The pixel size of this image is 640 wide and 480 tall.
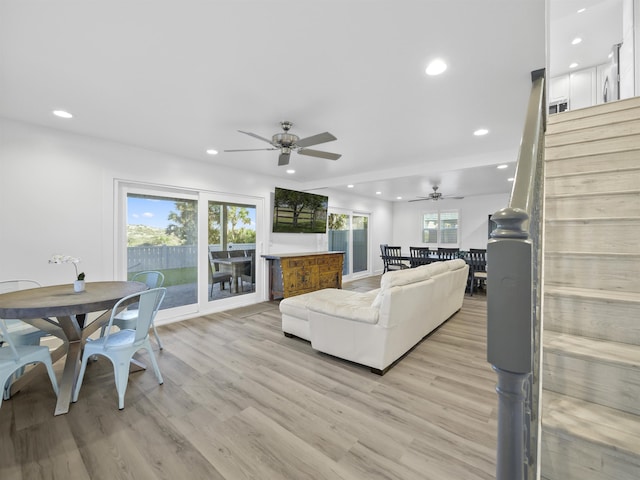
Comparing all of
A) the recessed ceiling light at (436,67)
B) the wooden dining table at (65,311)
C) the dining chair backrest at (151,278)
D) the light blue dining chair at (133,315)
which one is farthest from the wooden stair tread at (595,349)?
the dining chair backrest at (151,278)

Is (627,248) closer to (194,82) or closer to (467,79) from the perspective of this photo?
(467,79)

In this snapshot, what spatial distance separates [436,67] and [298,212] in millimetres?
4298

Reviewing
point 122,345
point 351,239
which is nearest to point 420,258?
point 351,239

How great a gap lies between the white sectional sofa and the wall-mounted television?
2.63 metres

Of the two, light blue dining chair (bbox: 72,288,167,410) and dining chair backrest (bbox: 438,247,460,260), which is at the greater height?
dining chair backrest (bbox: 438,247,460,260)

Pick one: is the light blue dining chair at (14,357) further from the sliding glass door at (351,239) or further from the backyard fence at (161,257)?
the sliding glass door at (351,239)

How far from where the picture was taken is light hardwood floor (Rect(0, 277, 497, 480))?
156 centimetres

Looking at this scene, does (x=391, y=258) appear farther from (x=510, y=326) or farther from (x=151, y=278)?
(x=510, y=326)

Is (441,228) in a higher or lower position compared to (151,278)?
higher

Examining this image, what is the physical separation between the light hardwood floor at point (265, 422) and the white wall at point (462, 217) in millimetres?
6255

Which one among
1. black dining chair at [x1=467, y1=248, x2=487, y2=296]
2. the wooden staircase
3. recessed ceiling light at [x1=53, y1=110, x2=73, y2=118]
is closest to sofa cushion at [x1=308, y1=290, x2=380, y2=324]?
the wooden staircase

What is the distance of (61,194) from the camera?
3209mm

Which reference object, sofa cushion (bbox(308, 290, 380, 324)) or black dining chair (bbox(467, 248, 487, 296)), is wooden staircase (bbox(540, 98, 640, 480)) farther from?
black dining chair (bbox(467, 248, 487, 296))

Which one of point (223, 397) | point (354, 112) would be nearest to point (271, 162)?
point (354, 112)
